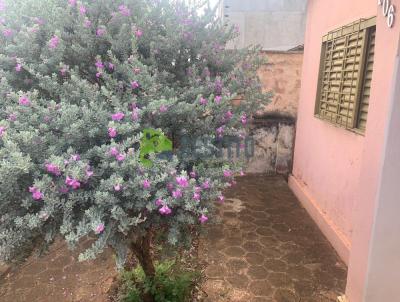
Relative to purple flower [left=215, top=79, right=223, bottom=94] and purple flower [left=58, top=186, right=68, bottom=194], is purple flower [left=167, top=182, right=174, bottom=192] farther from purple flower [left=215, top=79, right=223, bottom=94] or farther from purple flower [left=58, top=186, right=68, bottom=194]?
purple flower [left=215, top=79, right=223, bottom=94]

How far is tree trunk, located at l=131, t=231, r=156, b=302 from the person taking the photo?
309 cm

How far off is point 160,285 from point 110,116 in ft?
6.99

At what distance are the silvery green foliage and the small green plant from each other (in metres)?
1.18

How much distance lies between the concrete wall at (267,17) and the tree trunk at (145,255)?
27.7 ft

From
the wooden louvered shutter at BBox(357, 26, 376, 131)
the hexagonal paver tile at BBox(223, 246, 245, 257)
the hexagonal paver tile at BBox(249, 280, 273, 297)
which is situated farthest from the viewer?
the hexagonal paver tile at BBox(223, 246, 245, 257)

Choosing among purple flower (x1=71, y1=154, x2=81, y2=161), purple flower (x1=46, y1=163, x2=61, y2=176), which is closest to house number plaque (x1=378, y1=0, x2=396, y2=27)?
purple flower (x1=71, y1=154, x2=81, y2=161)

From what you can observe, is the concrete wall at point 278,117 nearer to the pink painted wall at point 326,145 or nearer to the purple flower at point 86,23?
the pink painted wall at point 326,145

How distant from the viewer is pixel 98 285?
4023 mm

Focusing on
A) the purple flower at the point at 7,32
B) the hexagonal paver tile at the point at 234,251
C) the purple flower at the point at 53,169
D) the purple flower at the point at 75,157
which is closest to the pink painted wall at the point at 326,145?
the hexagonal paver tile at the point at 234,251

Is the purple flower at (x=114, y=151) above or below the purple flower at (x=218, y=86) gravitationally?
below

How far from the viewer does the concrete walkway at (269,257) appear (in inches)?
150

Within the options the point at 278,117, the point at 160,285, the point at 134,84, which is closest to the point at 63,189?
the point at 134,84

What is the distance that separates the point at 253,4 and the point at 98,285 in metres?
9.54

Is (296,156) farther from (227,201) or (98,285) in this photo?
(98,285)
